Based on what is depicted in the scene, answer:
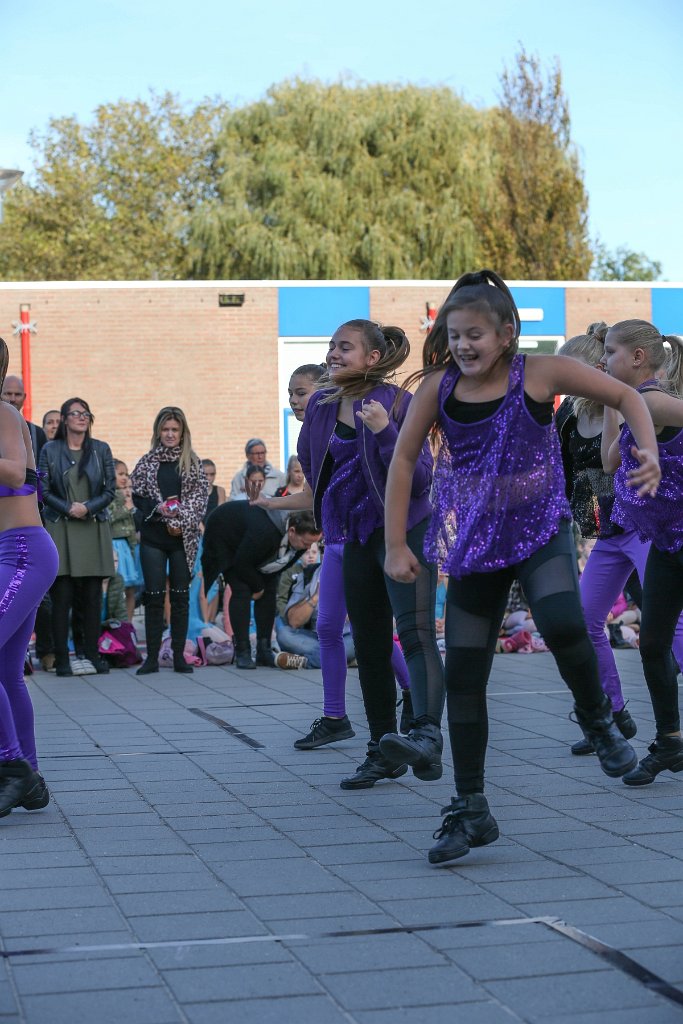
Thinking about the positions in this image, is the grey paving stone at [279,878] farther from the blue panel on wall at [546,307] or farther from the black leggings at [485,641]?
the blue panel on wall at [546,307]

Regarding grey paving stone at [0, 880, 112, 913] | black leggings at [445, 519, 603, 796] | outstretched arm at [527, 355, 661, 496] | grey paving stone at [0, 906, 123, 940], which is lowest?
grey paving stone at [0, 880, 112, 913]

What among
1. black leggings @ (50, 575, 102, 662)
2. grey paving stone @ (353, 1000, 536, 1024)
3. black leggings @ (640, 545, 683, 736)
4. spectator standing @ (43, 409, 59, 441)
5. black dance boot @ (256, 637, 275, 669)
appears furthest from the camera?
spectator standing @ (43, 409, 59, 441)

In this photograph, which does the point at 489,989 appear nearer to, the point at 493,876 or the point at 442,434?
the point at 493,876

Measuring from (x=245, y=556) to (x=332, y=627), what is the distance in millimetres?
4507

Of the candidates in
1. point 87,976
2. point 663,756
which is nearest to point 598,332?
point 663,756

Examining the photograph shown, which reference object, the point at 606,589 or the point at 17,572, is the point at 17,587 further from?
the point at 606,589

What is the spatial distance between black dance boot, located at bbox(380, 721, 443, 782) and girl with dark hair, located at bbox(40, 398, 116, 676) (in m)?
6.12

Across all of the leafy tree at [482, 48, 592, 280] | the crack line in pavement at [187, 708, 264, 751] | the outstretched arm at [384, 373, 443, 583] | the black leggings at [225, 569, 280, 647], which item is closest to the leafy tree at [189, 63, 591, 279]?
the leafy tree at [482, 48, 592, 280]

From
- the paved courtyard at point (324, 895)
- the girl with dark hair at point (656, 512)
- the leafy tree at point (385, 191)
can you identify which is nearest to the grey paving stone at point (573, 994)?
the paved courtyard at point (324, 895)

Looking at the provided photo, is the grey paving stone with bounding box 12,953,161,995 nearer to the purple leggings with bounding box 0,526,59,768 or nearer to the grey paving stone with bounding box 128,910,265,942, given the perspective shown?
the grey paving stone with bounding box 128,910,265,942

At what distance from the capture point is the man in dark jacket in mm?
11250

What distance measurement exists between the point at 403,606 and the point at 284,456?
65.3 feet

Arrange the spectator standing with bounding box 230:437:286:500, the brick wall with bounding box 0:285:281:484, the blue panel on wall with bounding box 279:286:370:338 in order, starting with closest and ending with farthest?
1. the spectator standing with bounding box 230:437:286:500
2. the brick wall with bounding box 0:285:281:484
3. the blue panel on wall with bounding box 279:286:370:338

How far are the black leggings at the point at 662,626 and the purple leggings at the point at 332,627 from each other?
134cm
